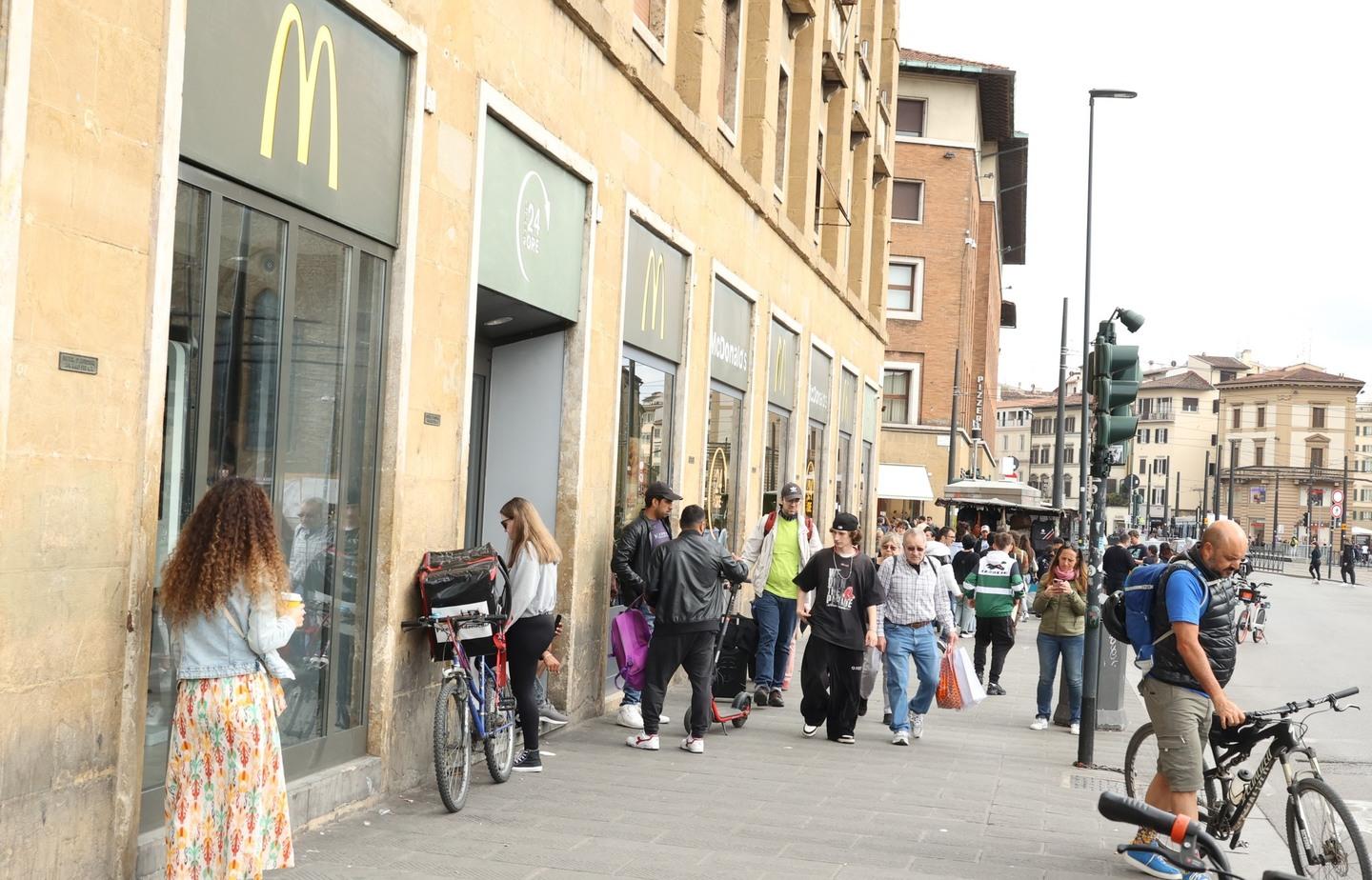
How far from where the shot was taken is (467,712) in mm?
8367

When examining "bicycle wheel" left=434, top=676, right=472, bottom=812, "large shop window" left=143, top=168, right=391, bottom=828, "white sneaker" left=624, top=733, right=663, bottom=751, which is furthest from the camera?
"white sneaker" left=624, top=733, right=663, bottom=751

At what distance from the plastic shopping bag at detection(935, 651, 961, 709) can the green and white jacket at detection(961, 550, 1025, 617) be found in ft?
11.2

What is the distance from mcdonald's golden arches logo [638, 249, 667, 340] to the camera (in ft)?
44.3

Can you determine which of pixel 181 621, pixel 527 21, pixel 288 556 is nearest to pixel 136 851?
pixel 181 621

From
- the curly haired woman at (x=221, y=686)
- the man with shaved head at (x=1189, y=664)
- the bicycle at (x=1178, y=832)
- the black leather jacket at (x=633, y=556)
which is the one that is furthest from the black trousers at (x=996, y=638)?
the bicycle at (x=1178, y=832)

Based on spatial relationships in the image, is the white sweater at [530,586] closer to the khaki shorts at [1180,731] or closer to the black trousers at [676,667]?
the black trousers at [676,667]

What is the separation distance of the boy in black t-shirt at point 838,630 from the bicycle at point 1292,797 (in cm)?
340

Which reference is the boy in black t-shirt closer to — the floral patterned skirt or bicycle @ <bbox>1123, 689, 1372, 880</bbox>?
bicycle @ <bbox>1123, 689, 1372, 880</bbox>

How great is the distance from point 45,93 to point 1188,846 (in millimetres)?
4549

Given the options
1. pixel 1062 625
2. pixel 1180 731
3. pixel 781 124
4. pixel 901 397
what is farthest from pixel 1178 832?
pixel 901 397

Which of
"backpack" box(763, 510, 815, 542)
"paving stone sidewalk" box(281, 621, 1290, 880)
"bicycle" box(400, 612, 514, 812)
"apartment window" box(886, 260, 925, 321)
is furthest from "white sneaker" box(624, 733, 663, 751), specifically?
"apartment window" box(886, 260, 925, 321)

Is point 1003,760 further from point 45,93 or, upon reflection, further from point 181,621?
point 45,93

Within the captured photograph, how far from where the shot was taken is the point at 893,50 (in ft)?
104

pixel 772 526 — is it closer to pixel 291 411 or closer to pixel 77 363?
pixel 291 411
